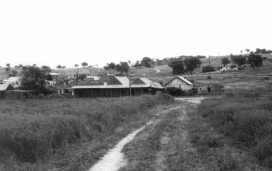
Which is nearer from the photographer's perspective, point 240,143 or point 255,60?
point 240,143

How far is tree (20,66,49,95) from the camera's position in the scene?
191 ft

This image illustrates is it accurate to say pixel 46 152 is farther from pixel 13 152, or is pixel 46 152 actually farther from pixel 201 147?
pixel 201 147

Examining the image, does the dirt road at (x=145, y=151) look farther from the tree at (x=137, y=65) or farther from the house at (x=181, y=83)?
the tree at (x=137, y=65)

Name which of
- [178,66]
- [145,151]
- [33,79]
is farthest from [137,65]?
[145,151]

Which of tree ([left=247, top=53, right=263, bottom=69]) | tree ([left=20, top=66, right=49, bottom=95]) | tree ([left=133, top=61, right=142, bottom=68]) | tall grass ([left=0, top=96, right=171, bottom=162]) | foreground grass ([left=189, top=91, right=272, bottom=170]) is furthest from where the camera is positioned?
tree ([left=133, top=61, right=142, bottom=68])

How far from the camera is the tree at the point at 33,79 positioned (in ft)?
191

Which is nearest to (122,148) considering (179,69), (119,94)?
(119,94)

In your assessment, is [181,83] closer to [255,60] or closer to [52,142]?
[255,60]

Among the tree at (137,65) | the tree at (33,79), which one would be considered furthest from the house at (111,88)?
the tree at (137,65)

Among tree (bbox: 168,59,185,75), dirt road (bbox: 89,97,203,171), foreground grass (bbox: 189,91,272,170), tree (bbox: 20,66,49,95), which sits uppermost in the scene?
tree (bbox: 168,59,185,75)

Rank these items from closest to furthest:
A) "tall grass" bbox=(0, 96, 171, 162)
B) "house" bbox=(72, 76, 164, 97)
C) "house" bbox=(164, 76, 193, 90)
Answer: "tall grass" bbox=(0, 96, 171, 162) < "house" bbox=(72, 76, 164, 97) < "house" bbox=(164, 76, 193, 90)

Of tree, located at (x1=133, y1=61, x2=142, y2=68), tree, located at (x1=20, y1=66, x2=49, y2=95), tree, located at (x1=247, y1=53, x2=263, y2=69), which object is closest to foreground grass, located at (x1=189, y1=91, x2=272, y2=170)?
tree, located at (x1=20, y1=66, x2=49, y2=95)

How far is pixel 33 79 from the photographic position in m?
58.5

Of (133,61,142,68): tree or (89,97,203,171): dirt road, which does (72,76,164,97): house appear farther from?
(133,61,142,68): tree
